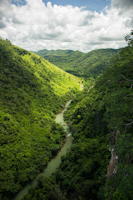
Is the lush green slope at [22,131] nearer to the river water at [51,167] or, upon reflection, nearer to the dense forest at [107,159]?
the river water at [51,167]

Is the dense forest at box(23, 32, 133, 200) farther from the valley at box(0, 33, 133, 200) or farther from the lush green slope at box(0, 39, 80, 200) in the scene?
the lush green slope at box(0, 39, 80, 200)

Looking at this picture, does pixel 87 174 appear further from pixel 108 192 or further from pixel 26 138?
pixel 26 138

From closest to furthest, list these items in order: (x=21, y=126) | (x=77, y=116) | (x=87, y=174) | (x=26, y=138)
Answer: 1. (x=87, y=174)
2. (x=26, y=138)
3. (x=21, y=126)
4. (x=77, y=116)

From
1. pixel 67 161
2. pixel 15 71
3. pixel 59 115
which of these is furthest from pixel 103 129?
pixel 15 71

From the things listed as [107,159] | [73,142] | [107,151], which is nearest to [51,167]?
[73,142]

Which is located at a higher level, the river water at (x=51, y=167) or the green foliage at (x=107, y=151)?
the green foliage at (x=107, y=151)

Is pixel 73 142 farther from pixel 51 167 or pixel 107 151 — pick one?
pixel 107 151

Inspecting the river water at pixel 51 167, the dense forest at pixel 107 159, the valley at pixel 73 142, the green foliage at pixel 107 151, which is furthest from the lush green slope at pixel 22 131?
the green foliage at pixel 107 151

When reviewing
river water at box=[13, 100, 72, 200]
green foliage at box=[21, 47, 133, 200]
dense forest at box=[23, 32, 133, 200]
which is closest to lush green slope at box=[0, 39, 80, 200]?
river water at box=[13, 100, 72, 200]
